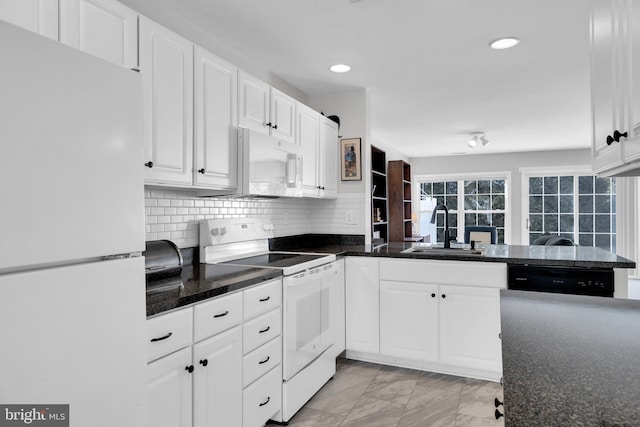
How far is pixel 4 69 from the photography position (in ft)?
2.64

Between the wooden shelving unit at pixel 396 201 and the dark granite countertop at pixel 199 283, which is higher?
the wooden shelving unit at pixel 396 201

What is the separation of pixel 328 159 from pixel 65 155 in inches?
106

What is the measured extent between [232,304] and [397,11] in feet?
6.06

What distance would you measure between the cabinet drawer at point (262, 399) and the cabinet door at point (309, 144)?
1435mm

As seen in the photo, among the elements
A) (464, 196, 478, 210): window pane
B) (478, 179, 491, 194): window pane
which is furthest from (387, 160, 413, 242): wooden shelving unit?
(478, 179, 491, 194): window pane

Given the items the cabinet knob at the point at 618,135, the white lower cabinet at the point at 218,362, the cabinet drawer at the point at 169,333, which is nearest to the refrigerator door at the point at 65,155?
the cabinet drawer at the point at 169,333

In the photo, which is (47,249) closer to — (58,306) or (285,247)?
(58,306)

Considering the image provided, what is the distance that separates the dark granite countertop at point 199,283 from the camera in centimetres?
148

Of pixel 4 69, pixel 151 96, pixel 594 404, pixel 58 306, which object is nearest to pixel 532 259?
pixel 594 404

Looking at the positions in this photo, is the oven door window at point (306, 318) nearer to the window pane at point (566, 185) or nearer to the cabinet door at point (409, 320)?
the cabinet door at point (409, 320)

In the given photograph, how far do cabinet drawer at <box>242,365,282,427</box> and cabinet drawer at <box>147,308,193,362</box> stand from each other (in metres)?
0.55

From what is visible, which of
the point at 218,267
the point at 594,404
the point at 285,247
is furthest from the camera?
the point at 285,247

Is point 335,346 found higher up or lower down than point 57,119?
lower down

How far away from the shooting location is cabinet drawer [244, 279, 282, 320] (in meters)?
1.93
